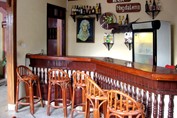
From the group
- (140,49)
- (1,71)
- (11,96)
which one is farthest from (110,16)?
(1,71)

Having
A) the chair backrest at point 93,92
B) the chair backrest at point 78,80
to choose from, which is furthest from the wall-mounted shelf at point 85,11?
the chair backrest at point 93,92

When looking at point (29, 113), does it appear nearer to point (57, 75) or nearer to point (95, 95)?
point (57, 75)

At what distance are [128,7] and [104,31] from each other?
819 millimetres

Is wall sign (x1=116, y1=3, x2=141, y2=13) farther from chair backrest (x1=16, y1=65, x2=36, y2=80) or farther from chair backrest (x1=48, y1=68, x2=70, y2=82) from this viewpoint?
chair backrest (x1=16, y1=65, x2=36, y2=80)

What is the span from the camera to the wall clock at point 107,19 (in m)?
5.33

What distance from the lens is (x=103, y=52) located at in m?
5.54

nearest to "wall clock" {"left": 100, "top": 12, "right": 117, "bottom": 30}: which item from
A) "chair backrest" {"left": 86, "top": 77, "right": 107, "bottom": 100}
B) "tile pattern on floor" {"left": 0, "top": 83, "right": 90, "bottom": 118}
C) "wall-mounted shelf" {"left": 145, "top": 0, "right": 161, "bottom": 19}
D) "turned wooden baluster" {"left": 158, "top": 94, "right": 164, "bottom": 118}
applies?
"wall-mounted shelf" {"left": 145, "top": 0, "right": 161, "bottom": 19}

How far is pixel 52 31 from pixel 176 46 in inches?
112

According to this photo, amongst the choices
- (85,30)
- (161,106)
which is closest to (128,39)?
(85,30)

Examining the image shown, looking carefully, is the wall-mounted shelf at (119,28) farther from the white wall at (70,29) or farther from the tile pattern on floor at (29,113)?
the tile pattern on floor at (29,113)

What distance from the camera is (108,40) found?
543 cm

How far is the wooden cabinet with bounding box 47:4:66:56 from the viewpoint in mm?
5191

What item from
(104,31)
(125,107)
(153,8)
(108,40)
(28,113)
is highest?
(153,8)

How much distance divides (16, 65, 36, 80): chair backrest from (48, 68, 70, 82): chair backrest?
0.41 m
